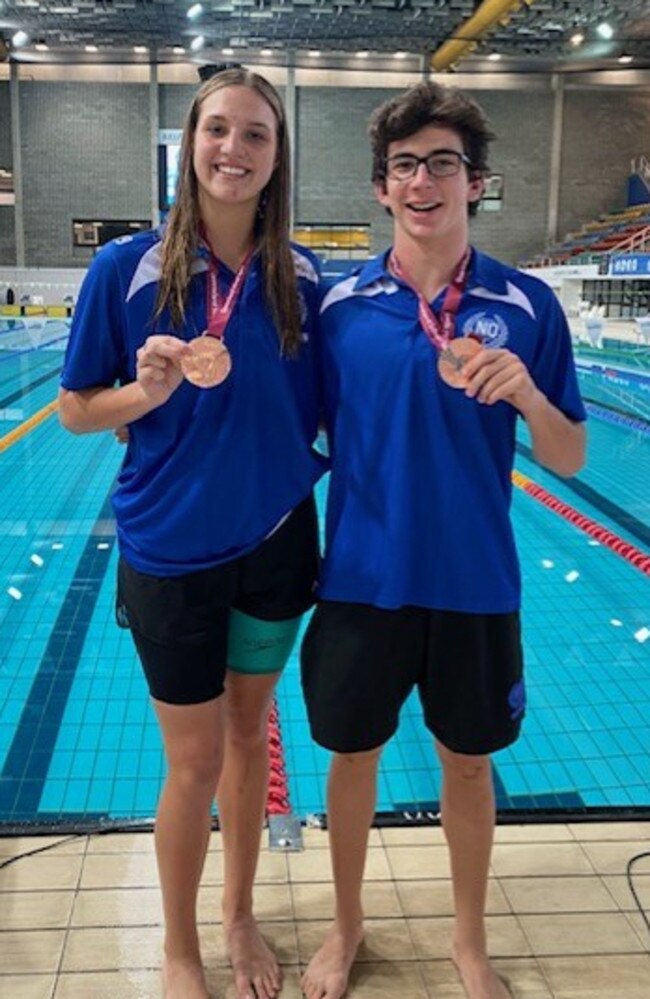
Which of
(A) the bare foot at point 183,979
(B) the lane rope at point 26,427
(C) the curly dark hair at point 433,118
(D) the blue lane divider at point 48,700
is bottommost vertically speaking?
(D) the blue lane divider at point 48,700

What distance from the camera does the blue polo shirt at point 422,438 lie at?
138 centimetres

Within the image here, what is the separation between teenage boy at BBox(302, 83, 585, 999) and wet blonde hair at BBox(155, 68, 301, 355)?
85 mm

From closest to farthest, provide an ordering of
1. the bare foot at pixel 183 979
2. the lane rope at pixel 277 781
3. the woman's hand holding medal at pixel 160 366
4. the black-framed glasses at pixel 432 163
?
1. the woman's hand holding medal at pixel 160 366
2. the black-framed glasses at pixel 432 163
3. the bare foot at pixel 183 979
4. the lane rope at pixel 277 781

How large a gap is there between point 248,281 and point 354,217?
70.0 ft

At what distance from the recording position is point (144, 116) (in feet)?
69.7

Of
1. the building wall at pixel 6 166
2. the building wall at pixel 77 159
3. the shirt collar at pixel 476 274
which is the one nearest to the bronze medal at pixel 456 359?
the shirt collar at pixel 476 274

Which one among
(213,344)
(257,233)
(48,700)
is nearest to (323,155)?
(48,700)

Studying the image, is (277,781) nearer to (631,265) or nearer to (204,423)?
(204,423)

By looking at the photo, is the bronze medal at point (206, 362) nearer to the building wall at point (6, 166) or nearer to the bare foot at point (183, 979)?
the bare foot at point (183, 979)

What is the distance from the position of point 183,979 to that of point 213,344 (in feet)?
3.36

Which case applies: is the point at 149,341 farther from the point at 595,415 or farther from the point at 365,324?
the point at 595,415

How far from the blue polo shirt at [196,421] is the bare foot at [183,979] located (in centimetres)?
66

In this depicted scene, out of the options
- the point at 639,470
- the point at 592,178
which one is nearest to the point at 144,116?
the point at 592,178

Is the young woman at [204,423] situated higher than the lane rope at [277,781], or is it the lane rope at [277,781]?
the young woman at [204,423]
